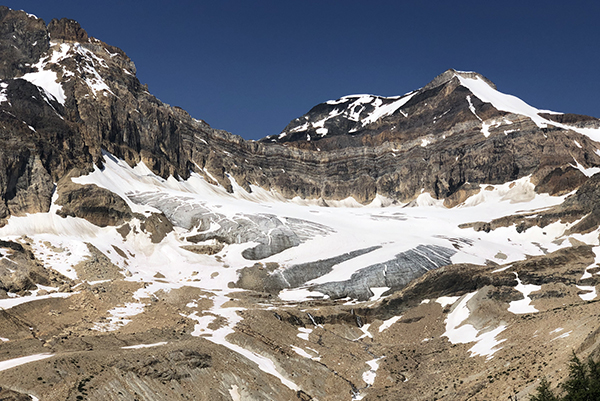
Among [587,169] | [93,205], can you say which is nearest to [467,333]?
[93,205]

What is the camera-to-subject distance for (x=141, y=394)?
43.7m

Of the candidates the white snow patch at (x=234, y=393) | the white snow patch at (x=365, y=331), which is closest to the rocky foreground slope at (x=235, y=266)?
the white snow patch at (x=234, y=393)

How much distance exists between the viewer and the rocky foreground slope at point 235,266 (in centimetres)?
4878

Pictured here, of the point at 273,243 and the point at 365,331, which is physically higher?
the point at 273,243

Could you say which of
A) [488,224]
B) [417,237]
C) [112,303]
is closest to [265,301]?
[112,303]

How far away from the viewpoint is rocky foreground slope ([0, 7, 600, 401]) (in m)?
48.8

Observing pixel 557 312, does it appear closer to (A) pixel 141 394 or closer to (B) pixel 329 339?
(B) pixel 329 339

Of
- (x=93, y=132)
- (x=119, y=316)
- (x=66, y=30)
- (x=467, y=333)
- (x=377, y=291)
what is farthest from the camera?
(x=66, y=30)

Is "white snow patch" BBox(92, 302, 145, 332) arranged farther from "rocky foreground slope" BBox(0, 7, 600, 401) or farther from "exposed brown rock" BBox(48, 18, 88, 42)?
"exposed brown rock" BBox(48, 18, 88, 42)

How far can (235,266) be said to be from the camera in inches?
4156

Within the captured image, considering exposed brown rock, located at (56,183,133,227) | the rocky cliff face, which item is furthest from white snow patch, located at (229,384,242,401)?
exposed brown rock, located at (56,183,133,227)

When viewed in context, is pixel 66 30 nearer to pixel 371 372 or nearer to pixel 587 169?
pixel 371 372

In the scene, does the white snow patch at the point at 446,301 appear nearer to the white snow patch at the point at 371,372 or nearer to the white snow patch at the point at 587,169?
the white snow patch at the point at 371,372

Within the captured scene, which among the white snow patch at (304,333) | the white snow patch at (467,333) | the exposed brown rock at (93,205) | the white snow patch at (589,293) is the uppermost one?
the exposed brown rock at (93,205)
